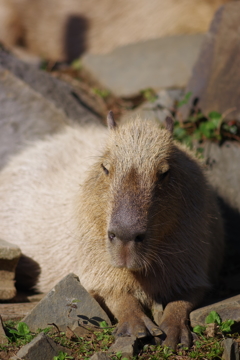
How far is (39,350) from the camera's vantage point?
11.0 ft

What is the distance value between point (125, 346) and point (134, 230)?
2.58 ft

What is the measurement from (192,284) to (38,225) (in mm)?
1836

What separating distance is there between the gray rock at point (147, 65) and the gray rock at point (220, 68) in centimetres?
132

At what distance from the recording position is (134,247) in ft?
11.8

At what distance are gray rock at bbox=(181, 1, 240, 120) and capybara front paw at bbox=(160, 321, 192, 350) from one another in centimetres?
306

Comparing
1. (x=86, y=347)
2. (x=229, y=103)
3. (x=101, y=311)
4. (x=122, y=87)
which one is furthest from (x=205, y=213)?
(x=122, y=87)

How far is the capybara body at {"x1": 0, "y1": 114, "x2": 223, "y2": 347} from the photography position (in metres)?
3.73

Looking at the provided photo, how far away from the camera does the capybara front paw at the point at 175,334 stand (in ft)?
12.0

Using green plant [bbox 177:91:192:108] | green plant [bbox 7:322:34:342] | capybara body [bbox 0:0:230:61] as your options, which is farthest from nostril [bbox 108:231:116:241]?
capybara body [bbox 0:0:230:61]

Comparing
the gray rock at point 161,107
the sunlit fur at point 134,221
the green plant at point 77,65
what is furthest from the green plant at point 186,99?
the green plant at point 77,65

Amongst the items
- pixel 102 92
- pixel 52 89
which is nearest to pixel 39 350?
pixel 52 89

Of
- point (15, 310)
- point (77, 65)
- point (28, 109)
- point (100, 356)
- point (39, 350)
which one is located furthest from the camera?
point (77, 65)

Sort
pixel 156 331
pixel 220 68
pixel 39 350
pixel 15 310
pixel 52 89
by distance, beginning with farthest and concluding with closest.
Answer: pixel 52 89 < pixel 220 68 < pixel 15 310 < pixel 156 331 < pixel 39 350

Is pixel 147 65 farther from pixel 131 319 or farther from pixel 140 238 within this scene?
pixel 131 319
